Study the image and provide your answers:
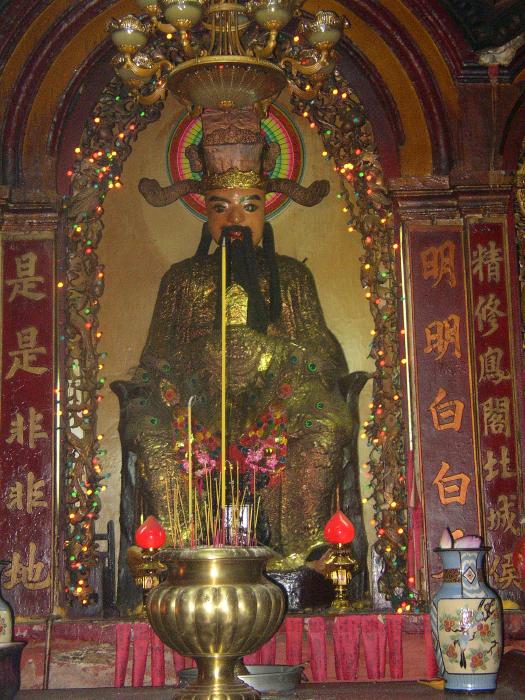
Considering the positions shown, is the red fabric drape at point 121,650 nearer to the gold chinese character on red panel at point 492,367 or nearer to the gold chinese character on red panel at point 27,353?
the gold chinese character on red panel at point 27,353

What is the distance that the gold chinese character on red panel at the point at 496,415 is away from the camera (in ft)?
17.4

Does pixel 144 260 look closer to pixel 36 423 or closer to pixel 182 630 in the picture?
pixel 36 423

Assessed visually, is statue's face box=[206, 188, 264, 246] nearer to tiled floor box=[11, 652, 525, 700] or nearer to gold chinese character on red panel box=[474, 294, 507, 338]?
gold chinese character on red panel box=[474, 294, 507, 338]

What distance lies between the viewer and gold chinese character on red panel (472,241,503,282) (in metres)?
5.46

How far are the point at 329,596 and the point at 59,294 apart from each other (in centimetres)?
204

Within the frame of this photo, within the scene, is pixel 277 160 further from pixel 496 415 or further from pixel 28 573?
pixel 28 573

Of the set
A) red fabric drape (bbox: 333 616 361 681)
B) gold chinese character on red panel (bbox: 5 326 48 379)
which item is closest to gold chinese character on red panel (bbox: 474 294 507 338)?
red fabric drape (bbox: 333 616 361 681)

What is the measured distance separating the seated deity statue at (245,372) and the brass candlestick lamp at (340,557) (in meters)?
0.31

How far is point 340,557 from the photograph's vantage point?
510cm

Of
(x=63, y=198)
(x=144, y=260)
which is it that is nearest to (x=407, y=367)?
(x=144, y=260)

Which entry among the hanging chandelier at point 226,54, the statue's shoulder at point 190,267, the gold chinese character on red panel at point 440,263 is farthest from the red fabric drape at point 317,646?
the hanging chandelier at point 226,54

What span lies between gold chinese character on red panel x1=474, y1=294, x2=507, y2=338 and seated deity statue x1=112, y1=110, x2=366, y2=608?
0.79m

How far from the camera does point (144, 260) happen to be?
235 inches

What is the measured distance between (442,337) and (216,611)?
3182mm
